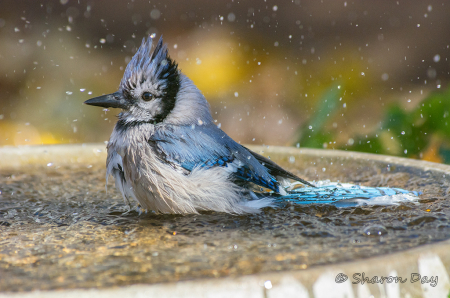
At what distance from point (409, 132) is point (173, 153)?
2054 millimetres

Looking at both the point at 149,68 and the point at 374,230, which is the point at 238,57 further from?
the point at 374,230

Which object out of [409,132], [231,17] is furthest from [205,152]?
[231,17]

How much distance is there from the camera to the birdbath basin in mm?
1034

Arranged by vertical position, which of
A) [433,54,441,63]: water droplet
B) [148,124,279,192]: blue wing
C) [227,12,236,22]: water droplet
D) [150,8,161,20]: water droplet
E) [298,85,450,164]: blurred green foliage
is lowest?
[148,124,279,192]: blue wing

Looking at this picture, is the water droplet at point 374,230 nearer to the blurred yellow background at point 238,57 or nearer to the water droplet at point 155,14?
the blurred yellow background at point 238,57

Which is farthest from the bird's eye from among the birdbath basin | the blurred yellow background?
the blurred yellow background

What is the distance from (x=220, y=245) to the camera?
4.62 ft

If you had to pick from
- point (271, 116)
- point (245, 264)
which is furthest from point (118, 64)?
point (245, 264)

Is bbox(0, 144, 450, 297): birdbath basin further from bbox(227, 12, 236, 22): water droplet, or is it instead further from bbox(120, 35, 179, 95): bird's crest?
bbox(227, 12, 236, 22): water droplet

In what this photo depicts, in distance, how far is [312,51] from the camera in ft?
20.0

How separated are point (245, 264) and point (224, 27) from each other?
5.48m

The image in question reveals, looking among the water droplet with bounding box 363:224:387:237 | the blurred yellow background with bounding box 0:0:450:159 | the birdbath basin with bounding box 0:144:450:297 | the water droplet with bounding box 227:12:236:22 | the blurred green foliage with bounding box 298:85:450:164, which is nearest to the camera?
the birdbath basin with bounding box 0:144:450:297

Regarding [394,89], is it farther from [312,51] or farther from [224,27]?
[224,27]

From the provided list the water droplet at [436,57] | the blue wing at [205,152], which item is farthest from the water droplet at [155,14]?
the blue wing at [205,152]
